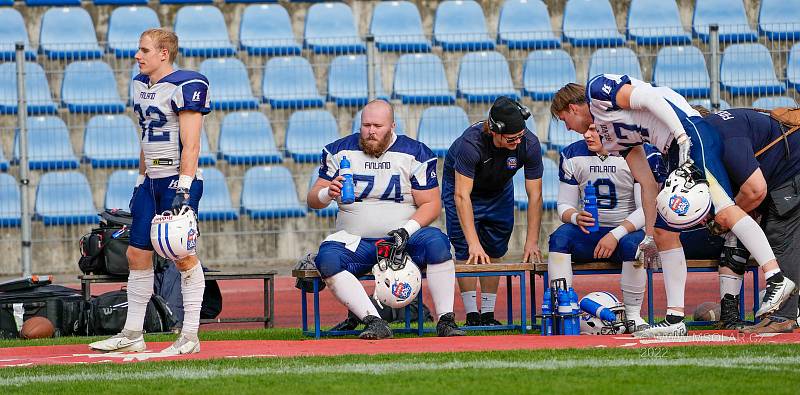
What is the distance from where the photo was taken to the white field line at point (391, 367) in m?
5.74

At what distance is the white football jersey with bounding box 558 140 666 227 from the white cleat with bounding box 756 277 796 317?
1875 millimetres

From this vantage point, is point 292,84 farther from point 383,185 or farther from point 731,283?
point 731,283

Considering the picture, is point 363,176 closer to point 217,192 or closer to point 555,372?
point 555,372

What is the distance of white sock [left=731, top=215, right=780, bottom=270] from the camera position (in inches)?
270

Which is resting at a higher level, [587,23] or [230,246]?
[587,23]

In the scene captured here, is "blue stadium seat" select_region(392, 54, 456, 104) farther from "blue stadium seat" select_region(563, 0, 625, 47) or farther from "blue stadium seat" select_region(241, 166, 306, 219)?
"blue stadium seat" select_region(563, 0, 625, 47)

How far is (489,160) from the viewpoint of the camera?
8773 millimetres

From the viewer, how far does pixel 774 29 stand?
14336 mm

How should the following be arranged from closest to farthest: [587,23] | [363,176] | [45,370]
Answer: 1. [45,370]
2. [363,176]
3. [587,23]

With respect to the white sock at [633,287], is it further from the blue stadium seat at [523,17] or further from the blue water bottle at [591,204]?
the blue stadium seat at [523,17]

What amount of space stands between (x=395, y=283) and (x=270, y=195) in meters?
6.19

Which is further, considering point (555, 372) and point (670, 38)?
point (670, 38)

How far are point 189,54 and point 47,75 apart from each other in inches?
68.7

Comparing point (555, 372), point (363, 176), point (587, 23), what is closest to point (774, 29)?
point (587, 23)
